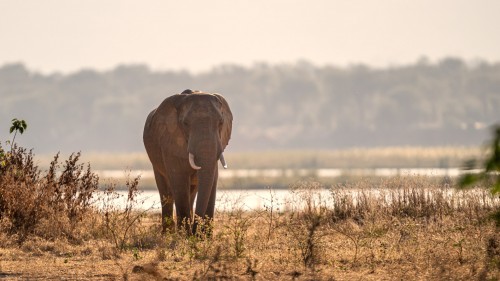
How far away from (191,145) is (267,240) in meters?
1.97

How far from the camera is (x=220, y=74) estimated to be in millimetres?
190875

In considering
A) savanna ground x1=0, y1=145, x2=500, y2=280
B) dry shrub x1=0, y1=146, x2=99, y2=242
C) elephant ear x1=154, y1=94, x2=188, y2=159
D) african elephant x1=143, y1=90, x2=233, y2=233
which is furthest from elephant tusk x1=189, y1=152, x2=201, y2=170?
dry shrub x1=0, y1=146, x2=99, y2=242

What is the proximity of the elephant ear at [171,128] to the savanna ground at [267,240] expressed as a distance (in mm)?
1101

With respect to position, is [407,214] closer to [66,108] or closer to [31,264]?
[31,264]

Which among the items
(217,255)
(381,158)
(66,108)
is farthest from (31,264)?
(66,108)

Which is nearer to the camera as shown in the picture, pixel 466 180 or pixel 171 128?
pixel 466 180

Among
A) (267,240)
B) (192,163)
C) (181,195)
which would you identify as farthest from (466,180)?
(181,195)

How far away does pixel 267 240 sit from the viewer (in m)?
16.9

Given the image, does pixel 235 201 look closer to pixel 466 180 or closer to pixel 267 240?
pixel 267 240

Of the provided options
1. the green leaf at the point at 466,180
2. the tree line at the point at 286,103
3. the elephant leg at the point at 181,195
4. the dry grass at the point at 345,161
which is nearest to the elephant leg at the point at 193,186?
the elephant leg at the point at 181,195

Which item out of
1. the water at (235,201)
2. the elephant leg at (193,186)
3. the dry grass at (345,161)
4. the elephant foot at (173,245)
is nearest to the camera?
the elephant foot at (173,245)

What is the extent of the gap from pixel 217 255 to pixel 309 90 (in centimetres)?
16471

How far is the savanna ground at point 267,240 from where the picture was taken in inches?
541

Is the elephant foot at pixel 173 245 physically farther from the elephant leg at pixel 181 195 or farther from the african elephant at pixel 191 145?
the elephant leg at pixel 181 195
